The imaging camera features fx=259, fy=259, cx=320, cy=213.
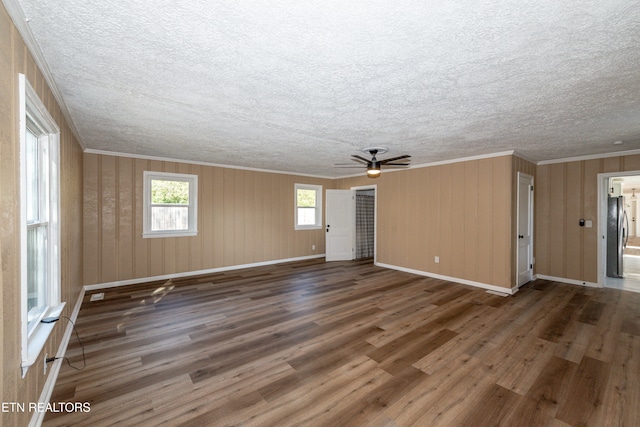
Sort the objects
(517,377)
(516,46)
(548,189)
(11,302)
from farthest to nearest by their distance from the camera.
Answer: (548,189), (517,377), (516,46), (11,302)

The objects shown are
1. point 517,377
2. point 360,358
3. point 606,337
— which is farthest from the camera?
point 606,337

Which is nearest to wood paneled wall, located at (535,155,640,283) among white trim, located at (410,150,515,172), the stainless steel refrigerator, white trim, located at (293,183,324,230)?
the stainless steel refrigerator

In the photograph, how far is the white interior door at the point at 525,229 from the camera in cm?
480

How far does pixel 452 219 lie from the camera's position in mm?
5238

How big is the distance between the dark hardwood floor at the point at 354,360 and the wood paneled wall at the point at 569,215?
2.81 ft

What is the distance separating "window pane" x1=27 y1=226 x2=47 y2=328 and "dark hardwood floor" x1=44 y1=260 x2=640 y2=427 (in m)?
0.65

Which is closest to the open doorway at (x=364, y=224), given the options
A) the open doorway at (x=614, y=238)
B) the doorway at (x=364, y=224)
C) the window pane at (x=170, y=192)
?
the doorway at (x=364, y=224)

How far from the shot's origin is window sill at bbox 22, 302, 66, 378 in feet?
4.95

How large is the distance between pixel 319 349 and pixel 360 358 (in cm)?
43

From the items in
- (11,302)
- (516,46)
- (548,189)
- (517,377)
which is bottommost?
(517,377)

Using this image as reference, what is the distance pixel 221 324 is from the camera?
3234mm

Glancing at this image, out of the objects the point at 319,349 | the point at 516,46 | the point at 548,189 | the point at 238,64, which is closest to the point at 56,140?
the point at 238,64

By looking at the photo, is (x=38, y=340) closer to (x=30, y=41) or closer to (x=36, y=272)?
(x=36, y=272)

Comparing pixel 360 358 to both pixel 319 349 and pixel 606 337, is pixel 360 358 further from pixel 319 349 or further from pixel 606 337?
pixel 606 337
